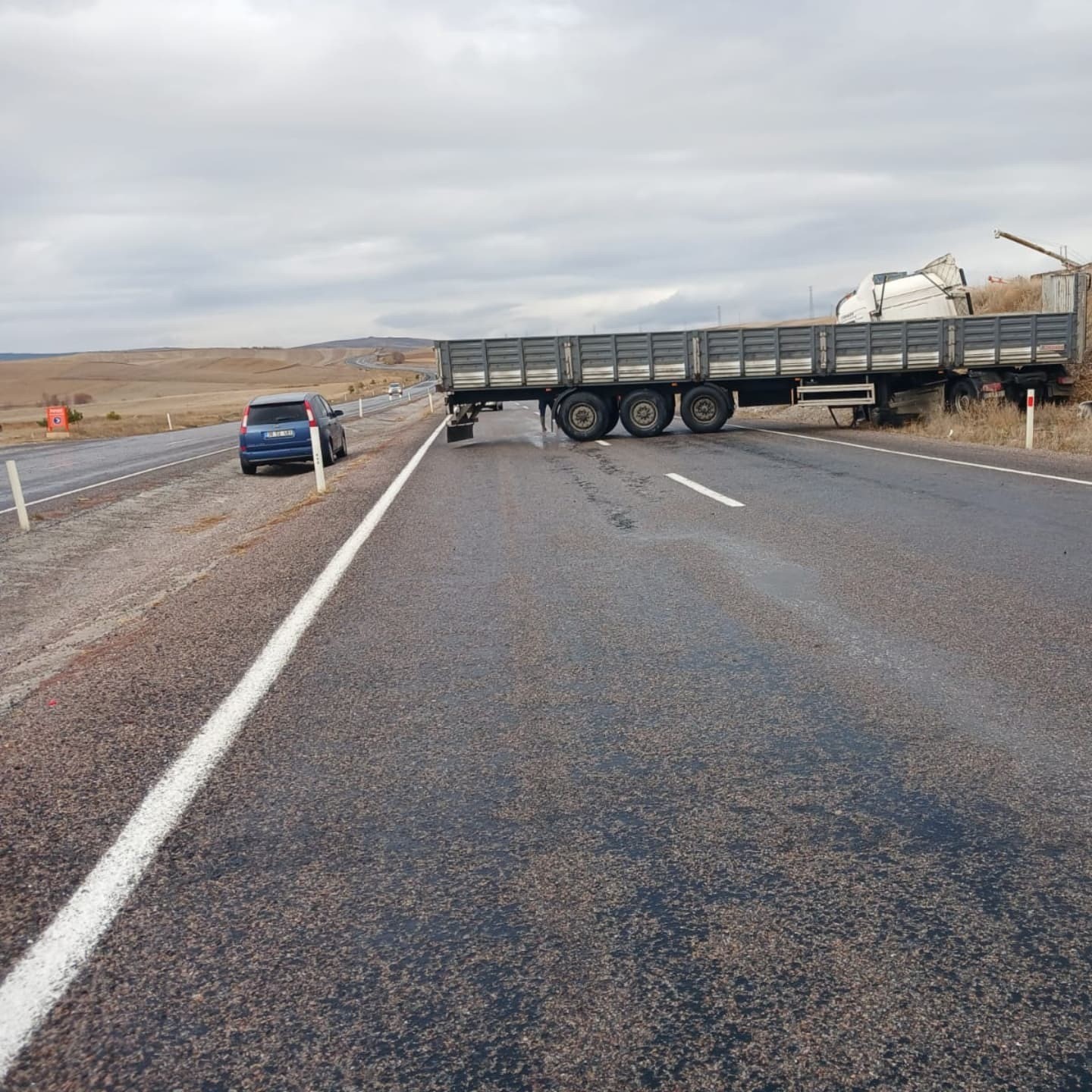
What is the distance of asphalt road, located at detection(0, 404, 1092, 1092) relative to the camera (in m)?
2.31

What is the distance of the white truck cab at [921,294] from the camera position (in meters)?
23.3

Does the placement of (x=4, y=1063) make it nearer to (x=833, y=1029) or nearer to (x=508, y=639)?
(x=833, y=1029)

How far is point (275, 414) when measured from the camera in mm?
20109

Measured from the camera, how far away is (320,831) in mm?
3402

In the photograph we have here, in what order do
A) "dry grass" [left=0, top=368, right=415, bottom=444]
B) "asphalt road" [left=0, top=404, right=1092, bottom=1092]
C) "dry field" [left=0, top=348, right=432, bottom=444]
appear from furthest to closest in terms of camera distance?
1. "dry field" [left=0, top=348, right=432, bottom=444]
2. "dry grass" [left=0, top=368, right=415, bottom=444]
3. "asphalt road" [left=0, top=404, right=1092, bottom=1092]

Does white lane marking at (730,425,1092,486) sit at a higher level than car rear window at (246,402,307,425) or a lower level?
lower

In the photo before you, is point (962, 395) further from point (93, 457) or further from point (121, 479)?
point (93, 457)

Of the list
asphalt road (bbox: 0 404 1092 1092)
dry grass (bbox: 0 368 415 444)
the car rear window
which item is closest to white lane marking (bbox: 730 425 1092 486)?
asphalt road (bbox: 0 404 1092 1092)

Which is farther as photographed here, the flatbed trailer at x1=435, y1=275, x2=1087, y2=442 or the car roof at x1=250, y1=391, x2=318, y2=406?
the flatbed trailer at x1=435, y1=275, x2=1087, y2=442

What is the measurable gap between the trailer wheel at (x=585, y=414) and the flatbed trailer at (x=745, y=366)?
2 cm

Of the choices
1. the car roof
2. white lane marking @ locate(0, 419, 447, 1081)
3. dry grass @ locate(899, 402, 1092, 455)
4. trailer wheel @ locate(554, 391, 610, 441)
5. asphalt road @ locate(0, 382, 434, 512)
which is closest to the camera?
white lane marking @ locate(0, 419, 447, 1081)

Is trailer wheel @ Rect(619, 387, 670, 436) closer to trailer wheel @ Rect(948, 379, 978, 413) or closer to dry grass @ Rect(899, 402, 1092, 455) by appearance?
dry grass @ Rect(899, 402, 1092, 455)

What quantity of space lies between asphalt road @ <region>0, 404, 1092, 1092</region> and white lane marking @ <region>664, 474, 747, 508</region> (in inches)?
170

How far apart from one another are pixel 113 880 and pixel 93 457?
30986 mm
